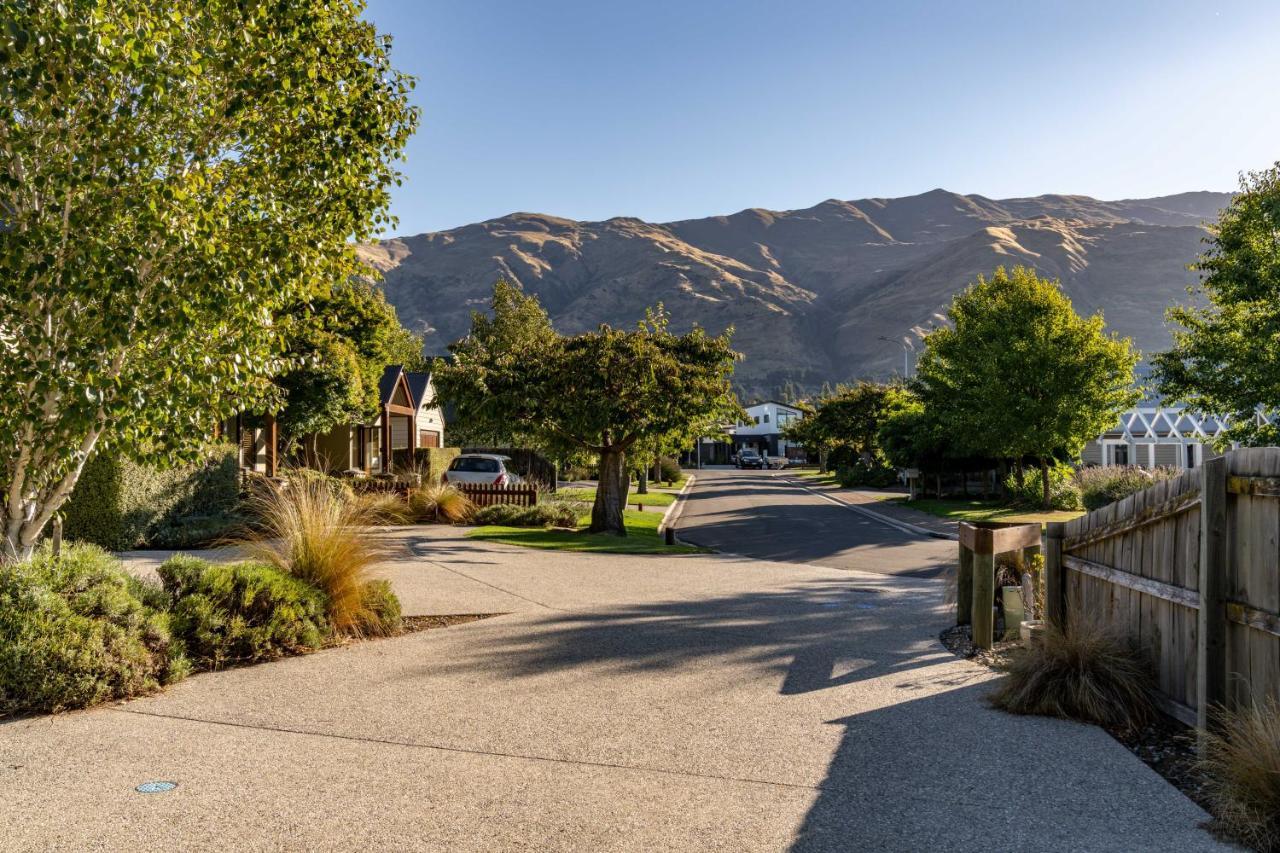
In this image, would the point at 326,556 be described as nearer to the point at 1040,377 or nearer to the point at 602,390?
Answer: the point at 602,390

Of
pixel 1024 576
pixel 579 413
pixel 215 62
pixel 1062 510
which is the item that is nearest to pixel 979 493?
pixel 1062 510

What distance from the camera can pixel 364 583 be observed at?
8.82 meters

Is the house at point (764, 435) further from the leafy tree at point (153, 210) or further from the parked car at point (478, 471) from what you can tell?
the leafy tree at point (153, 210)

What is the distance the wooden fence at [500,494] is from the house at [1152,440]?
35350 millimetres

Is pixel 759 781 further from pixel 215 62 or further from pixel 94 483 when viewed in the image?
pixel 94 483

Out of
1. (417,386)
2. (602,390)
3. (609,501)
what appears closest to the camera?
(602,390)

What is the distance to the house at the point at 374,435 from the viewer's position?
27188 millimetres

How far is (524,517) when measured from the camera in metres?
21.8

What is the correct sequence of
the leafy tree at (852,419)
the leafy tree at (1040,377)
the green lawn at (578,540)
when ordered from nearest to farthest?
the green lawn at (578,540) → the leafy tree at (1040,377) → the leafy tree at (852,419)

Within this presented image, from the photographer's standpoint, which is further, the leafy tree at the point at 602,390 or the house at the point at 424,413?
the house at the point at 424,413

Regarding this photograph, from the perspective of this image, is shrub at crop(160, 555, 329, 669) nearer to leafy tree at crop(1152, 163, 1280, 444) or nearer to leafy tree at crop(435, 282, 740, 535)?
leafy tree at crop(435, 282, 740, 535)

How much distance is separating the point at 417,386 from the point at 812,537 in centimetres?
2536

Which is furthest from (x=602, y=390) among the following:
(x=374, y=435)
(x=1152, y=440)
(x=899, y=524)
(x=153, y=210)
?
(x=1152, y=440)

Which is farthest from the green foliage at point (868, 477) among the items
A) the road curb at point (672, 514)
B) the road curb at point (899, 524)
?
the road curb at point (899, 524)
